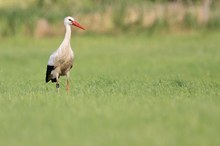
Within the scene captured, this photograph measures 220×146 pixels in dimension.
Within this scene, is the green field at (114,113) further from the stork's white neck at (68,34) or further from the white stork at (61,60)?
the stork's white neck at (68,34)

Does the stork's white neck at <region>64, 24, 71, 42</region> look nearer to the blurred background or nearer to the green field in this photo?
the green field

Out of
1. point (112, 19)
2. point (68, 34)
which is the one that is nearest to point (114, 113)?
point (68, 34)

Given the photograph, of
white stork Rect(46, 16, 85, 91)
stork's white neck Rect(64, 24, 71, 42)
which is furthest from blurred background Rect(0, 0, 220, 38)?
white stork Rect(46, 16, 85, 91)

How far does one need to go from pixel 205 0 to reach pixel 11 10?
442 inches

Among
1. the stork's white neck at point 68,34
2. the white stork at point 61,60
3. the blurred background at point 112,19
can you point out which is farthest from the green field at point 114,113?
the blurred background at point 112,19

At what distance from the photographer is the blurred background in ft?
125

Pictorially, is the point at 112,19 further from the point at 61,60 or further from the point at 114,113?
the point at 114,113

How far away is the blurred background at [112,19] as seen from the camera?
1503 inches

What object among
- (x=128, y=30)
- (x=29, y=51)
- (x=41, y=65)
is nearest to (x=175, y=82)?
(x=41, y=65)

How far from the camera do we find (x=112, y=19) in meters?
39.4

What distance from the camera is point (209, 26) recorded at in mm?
39844

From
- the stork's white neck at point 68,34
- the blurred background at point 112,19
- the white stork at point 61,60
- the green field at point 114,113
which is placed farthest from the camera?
the blurred background at point 112,19

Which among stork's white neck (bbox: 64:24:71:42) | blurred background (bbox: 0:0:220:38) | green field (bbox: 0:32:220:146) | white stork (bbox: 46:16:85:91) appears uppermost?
blurred background (bbox: 0:0:220:38)

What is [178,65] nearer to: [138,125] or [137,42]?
[137,42]
